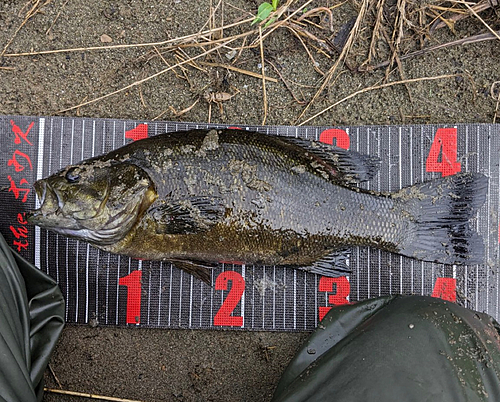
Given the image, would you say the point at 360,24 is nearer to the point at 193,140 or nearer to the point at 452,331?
the point at 193,140

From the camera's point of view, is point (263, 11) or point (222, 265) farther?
point (222, 265)

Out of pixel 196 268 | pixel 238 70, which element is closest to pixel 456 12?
pixel 238 70

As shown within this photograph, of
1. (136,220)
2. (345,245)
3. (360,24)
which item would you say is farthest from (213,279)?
(360,24)

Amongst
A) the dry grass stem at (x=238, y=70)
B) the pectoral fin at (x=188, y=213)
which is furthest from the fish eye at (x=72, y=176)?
the dry grass stem at (x=238, y=70)

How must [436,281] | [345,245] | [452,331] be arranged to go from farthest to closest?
[436,281]
[345,245]
[452,331]

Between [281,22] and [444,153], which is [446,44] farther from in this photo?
[281,22]

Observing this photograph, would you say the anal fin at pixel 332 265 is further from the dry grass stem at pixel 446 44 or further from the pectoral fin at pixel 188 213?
the dry grass stem at pixel 446 44
